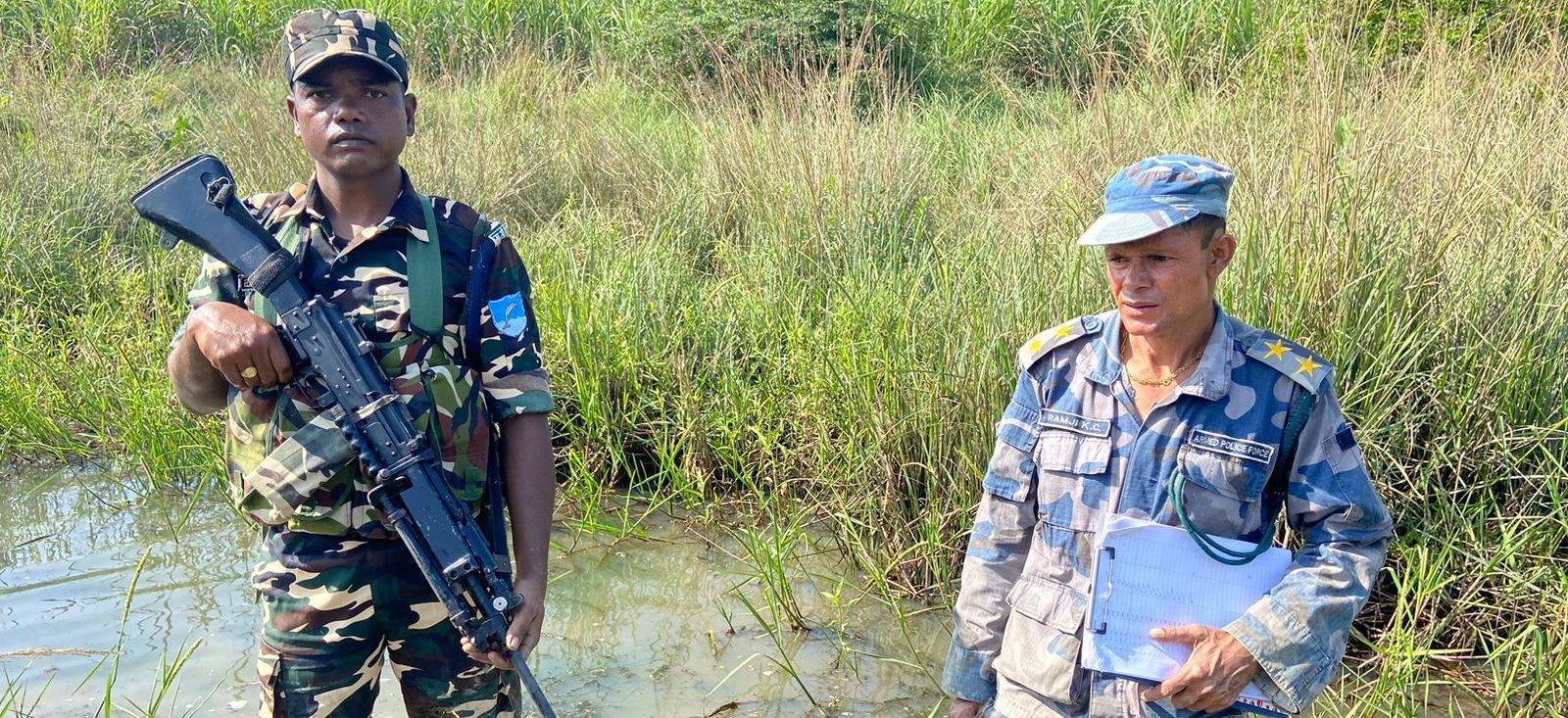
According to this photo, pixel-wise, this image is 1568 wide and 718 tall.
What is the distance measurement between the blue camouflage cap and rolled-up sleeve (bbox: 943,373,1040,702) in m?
0.30

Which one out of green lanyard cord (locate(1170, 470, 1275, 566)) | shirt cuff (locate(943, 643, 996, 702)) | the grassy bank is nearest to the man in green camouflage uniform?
shirt cuff (locate(943, 643, 996, 702))

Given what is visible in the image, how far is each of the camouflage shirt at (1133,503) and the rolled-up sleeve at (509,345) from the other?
0.81m

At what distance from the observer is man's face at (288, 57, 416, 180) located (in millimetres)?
2146

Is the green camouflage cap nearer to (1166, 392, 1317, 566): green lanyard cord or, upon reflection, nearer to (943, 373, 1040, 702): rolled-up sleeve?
(943, 373, 1040, 702): rolled-up sleeve

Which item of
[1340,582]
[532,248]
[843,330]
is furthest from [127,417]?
[1340,582]

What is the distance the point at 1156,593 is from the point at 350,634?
131cm

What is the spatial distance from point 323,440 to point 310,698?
451 mm

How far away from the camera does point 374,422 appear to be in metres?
2.07

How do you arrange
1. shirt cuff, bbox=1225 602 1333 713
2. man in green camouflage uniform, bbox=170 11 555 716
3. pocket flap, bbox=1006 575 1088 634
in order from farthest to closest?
man in green camouflage uniform, bbox=170 11 555 716, pocket flap, bbox=1006 575 1088 634, shirt cuff, bbox=1225 602 1333 713

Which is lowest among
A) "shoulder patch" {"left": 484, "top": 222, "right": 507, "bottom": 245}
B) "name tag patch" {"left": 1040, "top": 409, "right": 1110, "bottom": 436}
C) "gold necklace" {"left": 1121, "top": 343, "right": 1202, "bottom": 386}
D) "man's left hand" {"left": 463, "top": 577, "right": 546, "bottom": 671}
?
"man's left hand" {"left": 463, "top": 577, "right": 546, "bottom": 671}

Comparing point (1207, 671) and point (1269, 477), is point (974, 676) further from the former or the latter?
point (1269, 477)

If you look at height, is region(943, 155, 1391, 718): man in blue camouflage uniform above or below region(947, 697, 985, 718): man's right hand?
above

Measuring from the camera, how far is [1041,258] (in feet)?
12.9

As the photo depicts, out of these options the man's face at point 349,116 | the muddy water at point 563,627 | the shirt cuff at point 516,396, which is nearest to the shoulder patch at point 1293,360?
the shirt cuff at point 516,396
